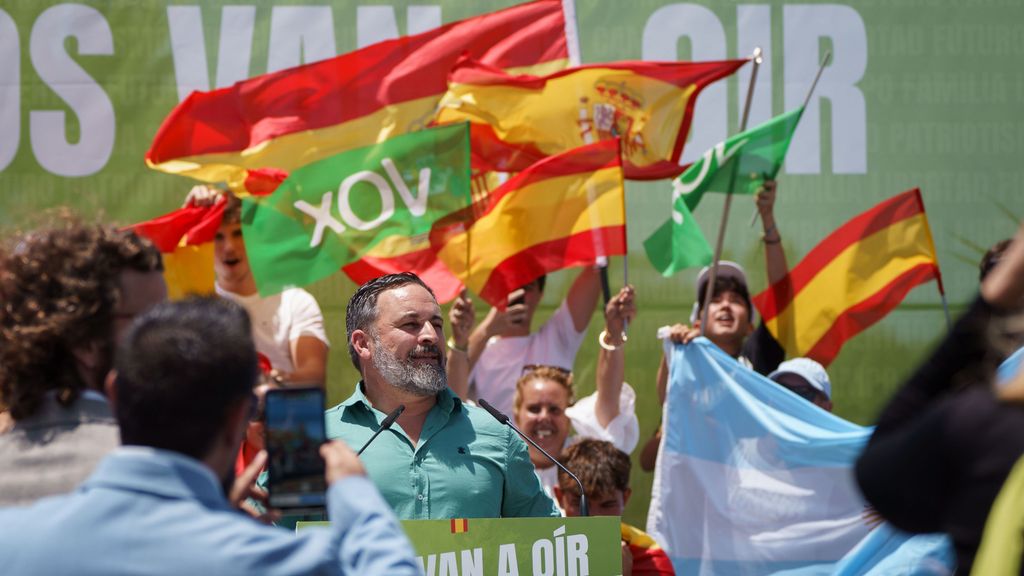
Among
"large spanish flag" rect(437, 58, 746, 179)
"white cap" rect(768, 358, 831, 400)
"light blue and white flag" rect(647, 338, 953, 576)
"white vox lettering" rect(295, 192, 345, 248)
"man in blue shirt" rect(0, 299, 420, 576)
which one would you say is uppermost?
"large spanish flag" rect(437, 58, 746, 179)

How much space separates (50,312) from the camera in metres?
2.33

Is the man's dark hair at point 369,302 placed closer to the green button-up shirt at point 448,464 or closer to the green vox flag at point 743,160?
the green button-up shirt at point 448,464

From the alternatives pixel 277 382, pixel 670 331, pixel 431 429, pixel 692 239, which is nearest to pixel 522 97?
pixel 692 239

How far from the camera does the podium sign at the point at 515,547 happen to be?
3.57 m

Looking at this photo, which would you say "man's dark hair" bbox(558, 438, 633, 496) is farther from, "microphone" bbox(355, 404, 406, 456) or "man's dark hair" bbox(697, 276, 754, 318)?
"microphone" bbox(355, 404, 406, 456)

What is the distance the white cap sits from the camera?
6.26 m

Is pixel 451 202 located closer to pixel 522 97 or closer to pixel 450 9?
pixel 522 97

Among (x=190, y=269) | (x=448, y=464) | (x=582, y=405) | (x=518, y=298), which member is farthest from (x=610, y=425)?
(x=448, y=464)

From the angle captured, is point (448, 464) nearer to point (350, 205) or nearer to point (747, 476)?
point (747, 476)

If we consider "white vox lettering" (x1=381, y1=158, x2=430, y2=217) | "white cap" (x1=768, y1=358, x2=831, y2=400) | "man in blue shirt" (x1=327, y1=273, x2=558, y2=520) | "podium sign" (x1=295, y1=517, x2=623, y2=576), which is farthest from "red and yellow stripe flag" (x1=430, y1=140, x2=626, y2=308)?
"podium sign" (x1=295, y1=517, x2=623, y2=576)

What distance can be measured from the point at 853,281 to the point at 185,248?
3.34m

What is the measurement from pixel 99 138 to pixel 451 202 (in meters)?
2.23

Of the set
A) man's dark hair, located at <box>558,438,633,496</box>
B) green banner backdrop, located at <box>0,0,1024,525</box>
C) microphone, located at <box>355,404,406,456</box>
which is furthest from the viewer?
green banner backdrop, located at <box>0,0,1024,525</box>

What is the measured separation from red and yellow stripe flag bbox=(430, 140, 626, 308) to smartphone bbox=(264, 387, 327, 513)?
4243 mm
